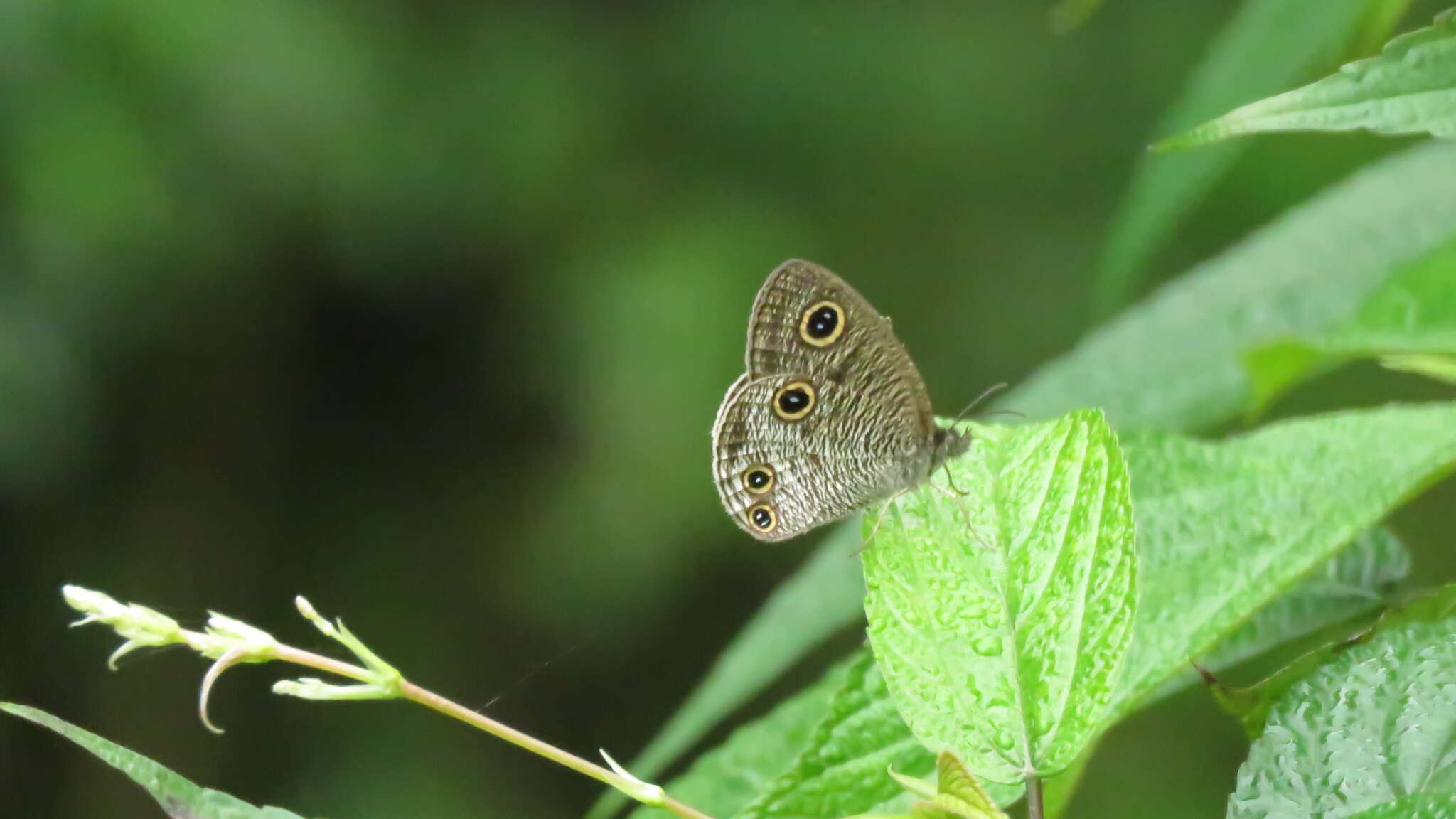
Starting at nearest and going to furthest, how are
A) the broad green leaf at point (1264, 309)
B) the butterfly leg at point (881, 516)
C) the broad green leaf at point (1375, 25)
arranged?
1. the butterfly leg at point (881, 516)
2. the broad green leaf at point (1375, 25)
3. the broad green leaf at point (1264, 309)

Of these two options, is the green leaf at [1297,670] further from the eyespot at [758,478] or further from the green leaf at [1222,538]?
the eyespot at [758,478]

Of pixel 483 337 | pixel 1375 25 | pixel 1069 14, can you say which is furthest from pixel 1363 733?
pixel 483 337

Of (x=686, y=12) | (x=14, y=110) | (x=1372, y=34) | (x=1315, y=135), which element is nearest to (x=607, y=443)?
(x=686, y=12)

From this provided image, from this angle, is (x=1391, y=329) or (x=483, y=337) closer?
(x=1391, y=329)

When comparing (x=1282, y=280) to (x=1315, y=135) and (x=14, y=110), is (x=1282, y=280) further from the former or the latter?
(x=14, y=110)

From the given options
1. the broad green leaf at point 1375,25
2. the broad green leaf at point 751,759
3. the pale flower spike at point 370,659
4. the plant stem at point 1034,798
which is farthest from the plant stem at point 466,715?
the broad green leaf at point 1375,25

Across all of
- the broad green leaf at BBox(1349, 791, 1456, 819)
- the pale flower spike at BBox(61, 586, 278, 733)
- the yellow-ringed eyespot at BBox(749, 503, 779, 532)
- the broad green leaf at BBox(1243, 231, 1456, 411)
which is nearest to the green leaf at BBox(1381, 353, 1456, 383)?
the broad green leaf at BBox(1243, 231, 1456, 411)

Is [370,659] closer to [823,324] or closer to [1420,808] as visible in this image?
[1420,808]
